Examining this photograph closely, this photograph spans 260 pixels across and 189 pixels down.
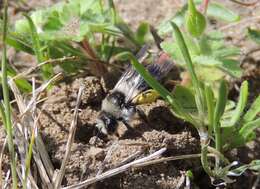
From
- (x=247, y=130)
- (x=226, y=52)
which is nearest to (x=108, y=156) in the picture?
(x=247, y=130)

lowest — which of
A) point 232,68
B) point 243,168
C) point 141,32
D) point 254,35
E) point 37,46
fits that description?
point 243,168

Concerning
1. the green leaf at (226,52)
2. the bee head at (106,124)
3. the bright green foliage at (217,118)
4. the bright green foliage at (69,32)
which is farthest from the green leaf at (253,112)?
the bright green foliage at (69,32)

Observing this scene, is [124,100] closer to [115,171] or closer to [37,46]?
[115,171]

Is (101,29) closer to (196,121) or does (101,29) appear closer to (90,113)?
(90,113)

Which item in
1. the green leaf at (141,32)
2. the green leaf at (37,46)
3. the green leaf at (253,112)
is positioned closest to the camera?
the green leaf at (253,112)

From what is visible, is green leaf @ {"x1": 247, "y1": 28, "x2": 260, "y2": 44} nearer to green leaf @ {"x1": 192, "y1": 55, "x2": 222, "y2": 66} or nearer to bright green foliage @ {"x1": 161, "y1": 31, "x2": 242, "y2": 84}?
bright green foliage @ {"x1": 161, "y1": 31, "x2": 242, "y2": 84}

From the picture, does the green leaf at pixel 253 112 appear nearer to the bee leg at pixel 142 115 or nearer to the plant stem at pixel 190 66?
the plant stem at pixel 190 66
